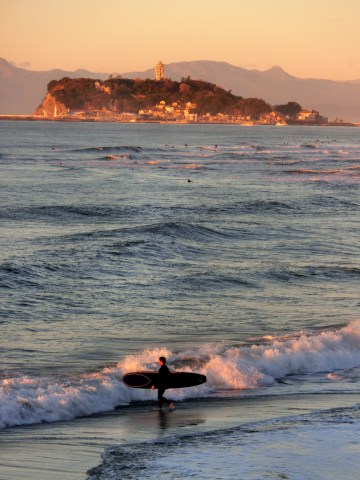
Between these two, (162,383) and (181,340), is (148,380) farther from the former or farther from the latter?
(181,340)

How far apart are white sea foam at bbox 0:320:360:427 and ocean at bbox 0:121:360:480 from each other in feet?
0.13

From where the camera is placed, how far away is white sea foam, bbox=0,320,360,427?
16.0 m

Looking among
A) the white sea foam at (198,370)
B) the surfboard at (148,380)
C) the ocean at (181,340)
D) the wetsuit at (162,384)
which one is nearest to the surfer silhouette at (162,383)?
the wetsuit at (162,384)

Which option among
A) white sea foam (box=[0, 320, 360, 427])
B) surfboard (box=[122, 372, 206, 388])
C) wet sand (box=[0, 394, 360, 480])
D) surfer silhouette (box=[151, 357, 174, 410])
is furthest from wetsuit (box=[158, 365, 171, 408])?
white sea foam (box=[0, 320, 360, 427])

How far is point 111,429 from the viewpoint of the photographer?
15016 mm

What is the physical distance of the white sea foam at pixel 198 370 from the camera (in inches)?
629

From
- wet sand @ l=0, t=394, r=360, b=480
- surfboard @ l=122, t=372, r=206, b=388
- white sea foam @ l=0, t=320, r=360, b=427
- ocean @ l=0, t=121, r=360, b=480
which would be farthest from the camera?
surfboard @ l=122, t=372, r=206, b=388

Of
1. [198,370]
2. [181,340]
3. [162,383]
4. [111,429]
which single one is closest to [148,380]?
[162,383]

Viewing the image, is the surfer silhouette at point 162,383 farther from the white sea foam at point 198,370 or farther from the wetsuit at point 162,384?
the white sea foam at point 198,370

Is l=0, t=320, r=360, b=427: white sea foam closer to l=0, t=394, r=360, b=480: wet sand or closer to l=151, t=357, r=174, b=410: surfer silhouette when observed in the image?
l=0, t=394, r=360, b=480: wet sand

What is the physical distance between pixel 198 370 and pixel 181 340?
2712mm

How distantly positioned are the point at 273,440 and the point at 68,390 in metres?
4.42

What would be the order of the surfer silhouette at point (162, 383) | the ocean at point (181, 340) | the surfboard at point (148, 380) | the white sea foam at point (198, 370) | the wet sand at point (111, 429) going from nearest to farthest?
the wet sand at point (111, 429)
the ocean at point (181, 340)
the white sea foam at point (198, 370)
the surfer silhouette at point (162, 383)
the surfboard at point (148, 380)

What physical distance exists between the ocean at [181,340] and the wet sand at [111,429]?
0.04 meters
